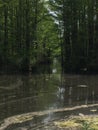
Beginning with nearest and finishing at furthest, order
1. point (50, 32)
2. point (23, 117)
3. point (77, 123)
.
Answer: point (77, 123), point (23, 117), point (50, 32)

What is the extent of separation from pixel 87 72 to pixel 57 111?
20.9m

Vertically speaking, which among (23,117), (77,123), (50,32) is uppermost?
(50,32)

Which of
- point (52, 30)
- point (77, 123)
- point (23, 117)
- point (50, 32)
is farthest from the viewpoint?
point (50, 32)

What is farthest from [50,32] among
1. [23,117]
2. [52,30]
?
[23,117]

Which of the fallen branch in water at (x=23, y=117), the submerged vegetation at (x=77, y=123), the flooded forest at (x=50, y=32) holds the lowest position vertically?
the fallen branch in water at (x=23, y=117)

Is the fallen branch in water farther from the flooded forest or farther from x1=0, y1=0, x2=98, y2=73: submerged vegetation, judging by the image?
x1=0, y1=0, x2=98, y2=73: submerged vegetation

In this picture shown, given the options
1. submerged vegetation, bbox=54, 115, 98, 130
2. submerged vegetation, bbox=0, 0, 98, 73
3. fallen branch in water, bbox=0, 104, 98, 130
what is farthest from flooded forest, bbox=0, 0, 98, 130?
submerged vegetation, bbox=54, 115, 98, 130

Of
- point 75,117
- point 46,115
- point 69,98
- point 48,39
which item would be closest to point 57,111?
point 46,115

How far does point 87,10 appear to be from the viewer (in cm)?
3616

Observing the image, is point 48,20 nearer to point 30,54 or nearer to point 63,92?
point 30,54

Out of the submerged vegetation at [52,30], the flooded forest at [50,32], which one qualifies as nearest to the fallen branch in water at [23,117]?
the flooded forest at [50,32]

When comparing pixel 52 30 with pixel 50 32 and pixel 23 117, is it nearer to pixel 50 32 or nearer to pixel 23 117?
pixel 50 32

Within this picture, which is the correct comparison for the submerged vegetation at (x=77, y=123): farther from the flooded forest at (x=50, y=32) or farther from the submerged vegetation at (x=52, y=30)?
the submerged vegetation at (x=52, y=30)

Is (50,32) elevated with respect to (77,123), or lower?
elevated
